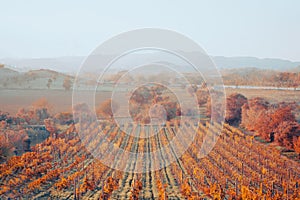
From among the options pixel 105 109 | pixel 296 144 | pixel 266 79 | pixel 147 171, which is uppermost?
pixel 266 79

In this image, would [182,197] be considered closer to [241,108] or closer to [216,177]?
[216,177]

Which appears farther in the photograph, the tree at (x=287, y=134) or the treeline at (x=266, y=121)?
the treeline at (x=266, y=121)

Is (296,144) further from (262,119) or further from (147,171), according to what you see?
(147,171)

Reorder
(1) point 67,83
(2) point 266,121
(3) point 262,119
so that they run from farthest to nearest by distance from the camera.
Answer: (1) point 67,83, (3) point 262,119, (2) point 266,121

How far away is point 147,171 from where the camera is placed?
6.66m

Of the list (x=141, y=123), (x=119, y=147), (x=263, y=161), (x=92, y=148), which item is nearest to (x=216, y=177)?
(x=263, y=161)

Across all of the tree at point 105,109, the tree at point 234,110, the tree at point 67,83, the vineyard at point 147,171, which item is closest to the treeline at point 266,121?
the tree at point 234,110

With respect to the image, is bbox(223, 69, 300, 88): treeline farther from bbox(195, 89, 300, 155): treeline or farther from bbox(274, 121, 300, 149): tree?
Answer: bbox(274, 121, 300, 149): tree

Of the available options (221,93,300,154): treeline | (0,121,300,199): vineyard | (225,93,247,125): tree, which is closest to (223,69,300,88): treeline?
(225,93,247,125): tree

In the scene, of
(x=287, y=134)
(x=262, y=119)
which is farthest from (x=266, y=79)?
(x=287, y=134)

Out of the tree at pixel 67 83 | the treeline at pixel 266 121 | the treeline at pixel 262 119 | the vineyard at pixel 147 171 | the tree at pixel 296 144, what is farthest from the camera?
the tree at pixel 67 83

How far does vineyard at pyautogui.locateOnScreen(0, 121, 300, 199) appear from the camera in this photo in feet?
19.1

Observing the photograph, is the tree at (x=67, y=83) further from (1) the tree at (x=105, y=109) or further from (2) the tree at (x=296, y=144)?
(2) the tree at (x=296, y=144)

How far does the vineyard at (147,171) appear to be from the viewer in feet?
19.1
